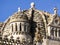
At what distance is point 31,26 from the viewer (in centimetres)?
12644

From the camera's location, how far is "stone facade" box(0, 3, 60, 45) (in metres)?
122

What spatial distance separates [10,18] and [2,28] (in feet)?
10.4

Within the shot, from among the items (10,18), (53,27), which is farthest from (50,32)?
(10,18)

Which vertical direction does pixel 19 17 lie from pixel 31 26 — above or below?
above

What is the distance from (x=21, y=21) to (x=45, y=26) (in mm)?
7078

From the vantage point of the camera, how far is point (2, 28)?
13038cm

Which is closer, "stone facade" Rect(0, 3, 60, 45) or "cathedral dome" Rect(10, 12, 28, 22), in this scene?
"stone facade" Rect(0, 3, 60, 45)

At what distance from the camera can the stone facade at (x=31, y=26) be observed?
400 ft

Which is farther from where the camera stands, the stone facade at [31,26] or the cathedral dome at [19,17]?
the cathedral dome at [19,17]

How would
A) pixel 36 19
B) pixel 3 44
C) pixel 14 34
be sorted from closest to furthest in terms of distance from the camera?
pixel 3 44
pixel 14 34
pixel 36 19

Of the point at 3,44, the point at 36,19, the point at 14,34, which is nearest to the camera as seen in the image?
the point at 3,44

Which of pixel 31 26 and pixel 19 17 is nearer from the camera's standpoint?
pixel 19 17

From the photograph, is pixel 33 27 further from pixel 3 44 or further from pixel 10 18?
pixel 3 44

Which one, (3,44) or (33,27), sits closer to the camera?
(3,44)
